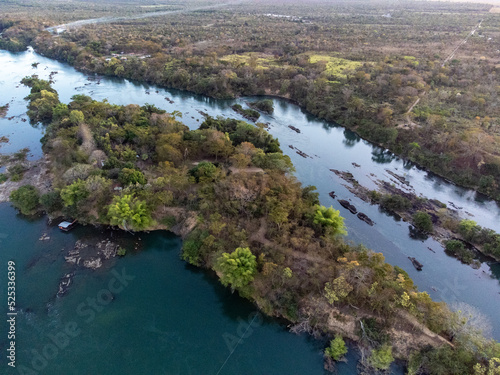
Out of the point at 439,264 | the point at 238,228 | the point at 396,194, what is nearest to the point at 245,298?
the point at 238,228

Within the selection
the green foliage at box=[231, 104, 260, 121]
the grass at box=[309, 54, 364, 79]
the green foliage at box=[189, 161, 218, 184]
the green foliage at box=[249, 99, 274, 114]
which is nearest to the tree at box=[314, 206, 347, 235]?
the green foliage at box=[189, 161, 218, 184]

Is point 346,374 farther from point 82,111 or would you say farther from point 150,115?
point 82,111

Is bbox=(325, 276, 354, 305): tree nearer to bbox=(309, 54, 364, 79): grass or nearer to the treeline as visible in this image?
the treeline

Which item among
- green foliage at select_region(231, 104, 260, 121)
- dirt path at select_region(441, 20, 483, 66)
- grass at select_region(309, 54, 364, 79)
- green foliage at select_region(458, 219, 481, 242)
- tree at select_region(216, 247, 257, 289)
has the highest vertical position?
dirt path at select_region(441, 20, 483, 66)

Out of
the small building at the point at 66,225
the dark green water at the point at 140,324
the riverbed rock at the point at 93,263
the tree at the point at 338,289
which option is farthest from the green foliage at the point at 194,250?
the small building at the point at 66,225

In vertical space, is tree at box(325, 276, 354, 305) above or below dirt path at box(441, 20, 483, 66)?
below

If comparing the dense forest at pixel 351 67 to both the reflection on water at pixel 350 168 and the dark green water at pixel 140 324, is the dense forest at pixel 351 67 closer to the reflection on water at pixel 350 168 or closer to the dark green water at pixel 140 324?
the reflection on water at pixel 350 168
